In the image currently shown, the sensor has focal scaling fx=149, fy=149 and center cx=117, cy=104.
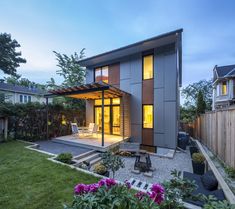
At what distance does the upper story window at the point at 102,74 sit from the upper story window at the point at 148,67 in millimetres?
3271

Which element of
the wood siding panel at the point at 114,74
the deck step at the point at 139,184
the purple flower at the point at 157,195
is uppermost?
the wood siding panel at the point at 114,74

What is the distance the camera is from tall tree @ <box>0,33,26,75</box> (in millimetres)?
13968

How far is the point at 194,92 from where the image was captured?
34188 millimetres

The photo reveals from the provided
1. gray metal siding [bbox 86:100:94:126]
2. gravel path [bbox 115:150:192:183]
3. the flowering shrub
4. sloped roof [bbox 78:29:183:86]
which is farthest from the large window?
the flowering shrub

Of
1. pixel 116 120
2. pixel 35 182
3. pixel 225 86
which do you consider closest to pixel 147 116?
pixel 116 120

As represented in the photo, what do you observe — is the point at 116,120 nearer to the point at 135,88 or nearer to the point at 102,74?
the point at 135,88

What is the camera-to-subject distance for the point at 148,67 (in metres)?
10.2

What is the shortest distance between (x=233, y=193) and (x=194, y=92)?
34925mm

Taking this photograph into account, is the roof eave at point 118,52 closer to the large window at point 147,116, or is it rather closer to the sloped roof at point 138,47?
the sloped roof at point 138,47

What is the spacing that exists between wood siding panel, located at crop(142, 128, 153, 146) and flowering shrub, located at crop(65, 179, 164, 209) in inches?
321

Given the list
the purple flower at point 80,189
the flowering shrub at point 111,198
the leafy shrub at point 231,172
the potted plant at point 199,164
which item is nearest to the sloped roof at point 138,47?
the potted plant at point 199,164

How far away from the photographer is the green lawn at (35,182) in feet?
10.6

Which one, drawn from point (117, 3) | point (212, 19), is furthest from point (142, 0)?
point (212, 19)

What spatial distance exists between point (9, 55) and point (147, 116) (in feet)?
48.4
